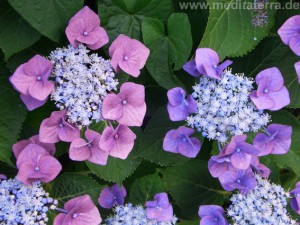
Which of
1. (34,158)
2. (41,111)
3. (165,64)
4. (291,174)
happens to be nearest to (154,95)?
(165,64)

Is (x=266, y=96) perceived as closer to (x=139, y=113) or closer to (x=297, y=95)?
(x=297, y=95)

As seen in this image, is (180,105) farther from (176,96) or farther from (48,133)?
(48,133)

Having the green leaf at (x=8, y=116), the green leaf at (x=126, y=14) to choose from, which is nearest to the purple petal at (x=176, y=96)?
the green leaf at (x=126, y=14)

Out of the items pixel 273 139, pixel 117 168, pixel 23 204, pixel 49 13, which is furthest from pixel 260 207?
pixel 49 13

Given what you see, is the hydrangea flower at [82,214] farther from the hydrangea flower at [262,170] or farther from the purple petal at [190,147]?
the hydrangea flower at [262,170]

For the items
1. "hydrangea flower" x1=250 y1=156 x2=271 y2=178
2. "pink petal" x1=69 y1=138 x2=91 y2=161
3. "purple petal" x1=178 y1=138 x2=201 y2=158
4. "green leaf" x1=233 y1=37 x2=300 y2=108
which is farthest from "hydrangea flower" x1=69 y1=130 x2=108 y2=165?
"green leaf" x1=233 y1=37 x2=300 y2=108

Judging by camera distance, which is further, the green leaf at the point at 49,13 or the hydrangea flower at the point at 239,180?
the hydrangea flower at the point at 239,180

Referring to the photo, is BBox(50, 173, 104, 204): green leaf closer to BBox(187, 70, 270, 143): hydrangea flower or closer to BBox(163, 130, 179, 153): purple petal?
BBox(163, 130, 179, 153): purple petal
